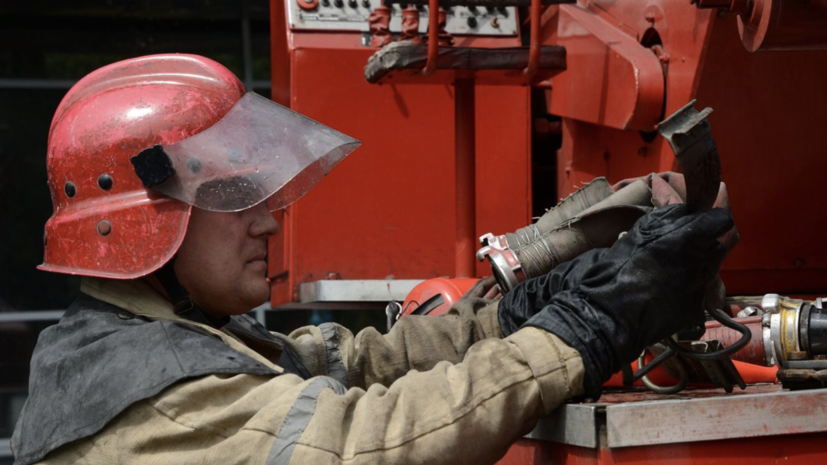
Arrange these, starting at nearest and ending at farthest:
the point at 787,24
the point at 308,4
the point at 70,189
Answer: the point at 70,189, the point at 787,24, the point at 308,4

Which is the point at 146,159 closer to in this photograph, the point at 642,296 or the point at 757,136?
the point at 642,296

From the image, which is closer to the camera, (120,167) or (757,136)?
(120,167)

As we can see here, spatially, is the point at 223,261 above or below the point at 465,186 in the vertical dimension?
above

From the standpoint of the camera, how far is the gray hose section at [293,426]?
148cm

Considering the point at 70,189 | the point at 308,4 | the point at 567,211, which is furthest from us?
the point at 308,4

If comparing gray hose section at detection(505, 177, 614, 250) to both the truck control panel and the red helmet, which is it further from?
the truck control panel

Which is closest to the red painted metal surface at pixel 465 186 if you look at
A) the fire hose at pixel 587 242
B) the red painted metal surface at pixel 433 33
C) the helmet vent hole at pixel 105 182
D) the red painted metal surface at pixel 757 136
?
the red painted metal surface at pixel 433 33

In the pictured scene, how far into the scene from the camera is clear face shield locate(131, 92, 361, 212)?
5.82 ft

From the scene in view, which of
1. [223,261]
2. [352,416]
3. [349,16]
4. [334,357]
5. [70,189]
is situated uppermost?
[349,16]

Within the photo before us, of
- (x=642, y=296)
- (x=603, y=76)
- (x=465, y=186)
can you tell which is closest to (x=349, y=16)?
(x=465, y=186)

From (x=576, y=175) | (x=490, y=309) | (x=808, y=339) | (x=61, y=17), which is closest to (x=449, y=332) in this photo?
(x=490, y=309)

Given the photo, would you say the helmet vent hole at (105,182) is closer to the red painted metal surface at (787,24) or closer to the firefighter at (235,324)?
the firefighter at (235,324)

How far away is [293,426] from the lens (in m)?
1.50

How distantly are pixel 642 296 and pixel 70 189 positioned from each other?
994 millimetres
